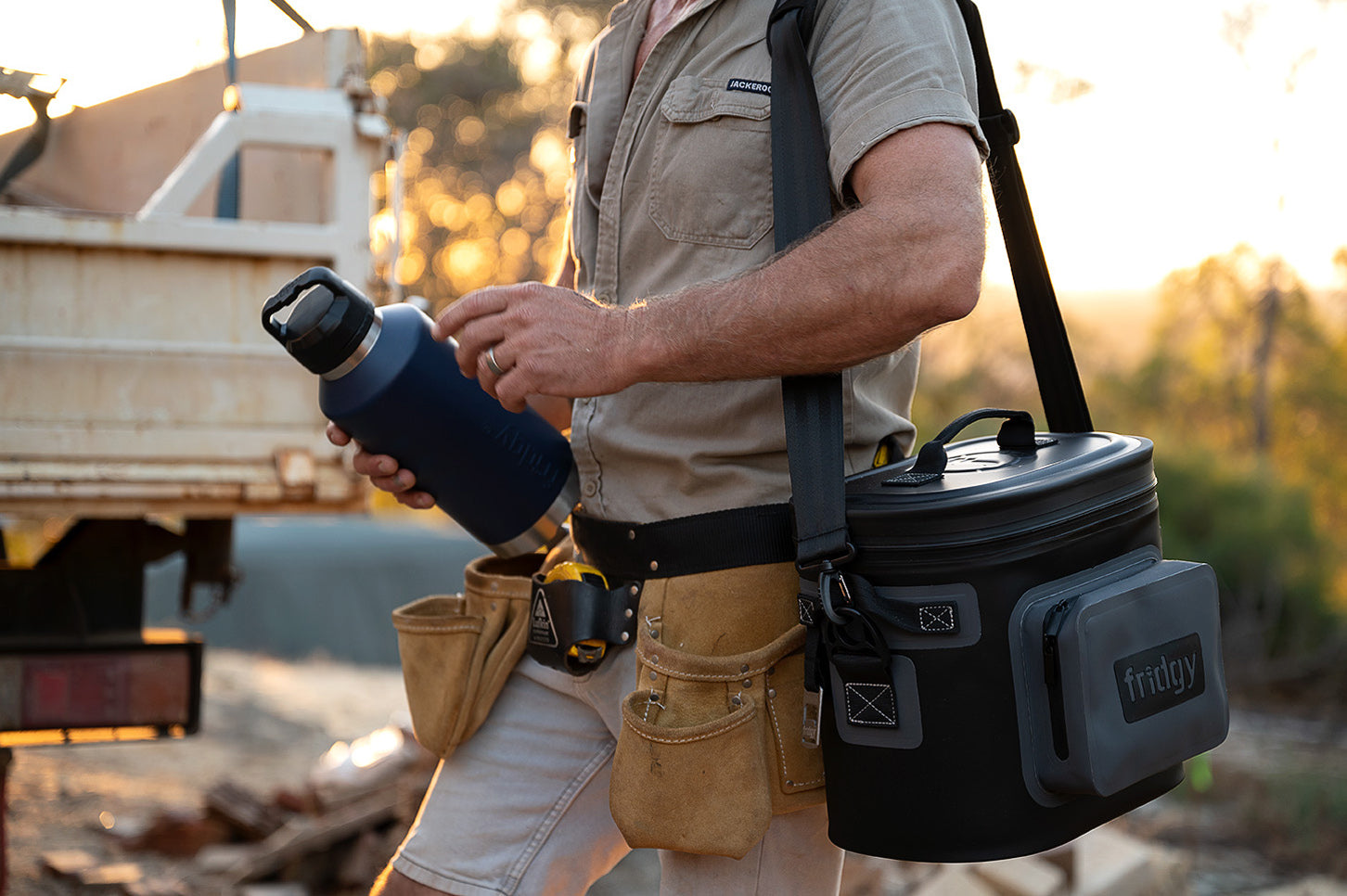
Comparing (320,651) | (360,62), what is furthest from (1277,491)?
(360,62)

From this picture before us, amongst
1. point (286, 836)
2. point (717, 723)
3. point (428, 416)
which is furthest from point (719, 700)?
point (286, 836)

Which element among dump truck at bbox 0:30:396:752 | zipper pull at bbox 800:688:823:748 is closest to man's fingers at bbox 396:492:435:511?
zipper pull at bbox 800:688:823:748

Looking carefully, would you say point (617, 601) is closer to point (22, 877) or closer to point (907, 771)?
point (907, 771)

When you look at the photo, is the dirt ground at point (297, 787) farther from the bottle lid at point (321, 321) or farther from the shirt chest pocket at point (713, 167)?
the shirt chest pocket at point (713, 167)

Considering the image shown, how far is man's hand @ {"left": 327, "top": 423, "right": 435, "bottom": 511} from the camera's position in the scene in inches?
66.6

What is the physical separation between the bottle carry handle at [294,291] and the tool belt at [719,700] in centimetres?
54

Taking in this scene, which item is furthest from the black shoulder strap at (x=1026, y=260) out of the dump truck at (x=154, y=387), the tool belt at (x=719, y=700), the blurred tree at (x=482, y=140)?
the blurred tree at (x=482, y=140)

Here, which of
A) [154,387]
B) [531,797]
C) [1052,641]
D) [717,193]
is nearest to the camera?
[1052,641]

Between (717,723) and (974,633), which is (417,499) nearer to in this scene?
(717,723)

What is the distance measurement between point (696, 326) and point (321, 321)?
1.65ft

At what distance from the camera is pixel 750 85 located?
1.50 meters

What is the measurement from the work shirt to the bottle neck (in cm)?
30

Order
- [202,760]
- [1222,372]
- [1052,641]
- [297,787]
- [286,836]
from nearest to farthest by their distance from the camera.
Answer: [1052,641], [286,836], [297,787], [202,760], [1222,372]

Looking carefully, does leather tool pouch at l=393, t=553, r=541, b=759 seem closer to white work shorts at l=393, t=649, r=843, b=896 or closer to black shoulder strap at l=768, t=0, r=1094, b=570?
white work shorts at l=393, t=649, r=843, b=896
